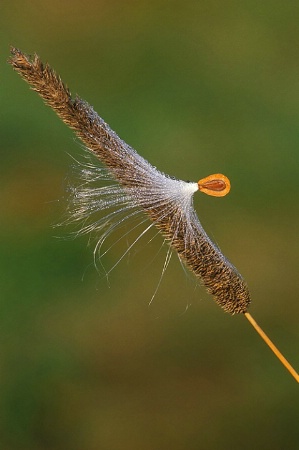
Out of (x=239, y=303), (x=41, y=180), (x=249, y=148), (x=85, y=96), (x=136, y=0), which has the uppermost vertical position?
(x=136, y=0)

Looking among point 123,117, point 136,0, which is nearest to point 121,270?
point 123,117

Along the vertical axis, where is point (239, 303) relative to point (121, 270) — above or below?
below

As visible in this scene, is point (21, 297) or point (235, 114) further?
point (235, 114)

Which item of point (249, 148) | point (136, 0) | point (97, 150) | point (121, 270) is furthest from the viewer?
point (136, 0)

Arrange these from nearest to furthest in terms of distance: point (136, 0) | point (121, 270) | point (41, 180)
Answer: point (121, 270) < point (41, 180) < point (136, 0)

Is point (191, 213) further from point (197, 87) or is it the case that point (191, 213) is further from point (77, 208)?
point (197, 87)

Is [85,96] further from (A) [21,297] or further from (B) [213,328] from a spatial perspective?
(B) [213,328]
